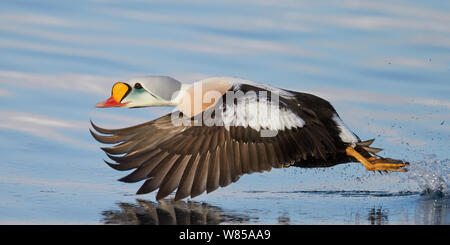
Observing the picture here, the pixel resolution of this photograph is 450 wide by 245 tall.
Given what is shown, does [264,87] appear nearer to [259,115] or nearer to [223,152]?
[259,115]

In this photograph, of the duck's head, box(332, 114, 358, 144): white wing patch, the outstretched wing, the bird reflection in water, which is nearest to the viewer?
the bird reflection in water

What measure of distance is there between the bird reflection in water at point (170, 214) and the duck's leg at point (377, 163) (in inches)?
50.1

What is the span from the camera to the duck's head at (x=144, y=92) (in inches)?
302

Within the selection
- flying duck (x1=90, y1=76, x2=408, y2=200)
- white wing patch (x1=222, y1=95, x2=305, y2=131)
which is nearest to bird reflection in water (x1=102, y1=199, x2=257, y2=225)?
flying duck (x1=90, y1=76, x2=408, y2=200)

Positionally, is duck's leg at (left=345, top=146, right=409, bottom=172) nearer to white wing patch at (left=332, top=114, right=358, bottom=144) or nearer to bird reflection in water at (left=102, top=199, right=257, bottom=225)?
white wing patch at (left=332, top=114, right=358, bottom=144)

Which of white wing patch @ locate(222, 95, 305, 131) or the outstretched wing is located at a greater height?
white wing patch @ locate(222, 95, 305, 131)

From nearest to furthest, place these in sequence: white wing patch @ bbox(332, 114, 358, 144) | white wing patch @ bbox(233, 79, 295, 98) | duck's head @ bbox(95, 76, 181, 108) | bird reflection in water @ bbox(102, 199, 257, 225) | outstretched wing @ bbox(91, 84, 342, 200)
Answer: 1. bird reflection in water @ bbox(102, 199, 257, 225)
2. outstretched wing @ bbox(91, 84, 342, 200)
3. white wing patch @ bbox(233, 79, 295, 98)
4. white wing patch @ bbox(332, 114, 358, 144)
5. duck's head @ bbox(95, 76, 181, 108)

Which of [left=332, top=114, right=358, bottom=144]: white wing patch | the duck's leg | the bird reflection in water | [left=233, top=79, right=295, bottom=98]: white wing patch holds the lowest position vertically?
the bird reflection in water

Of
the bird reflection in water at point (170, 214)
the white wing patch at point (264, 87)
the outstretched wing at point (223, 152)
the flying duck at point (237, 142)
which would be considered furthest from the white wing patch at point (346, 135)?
the bird reflection in water at point (170, 214)

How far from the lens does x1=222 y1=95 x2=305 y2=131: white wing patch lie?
6.77m

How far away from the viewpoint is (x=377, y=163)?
23.9 ft

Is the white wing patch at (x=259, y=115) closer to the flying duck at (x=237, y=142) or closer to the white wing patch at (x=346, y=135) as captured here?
the flying duck at (x=237, y=142)

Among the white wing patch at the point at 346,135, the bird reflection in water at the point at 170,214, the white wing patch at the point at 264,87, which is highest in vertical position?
the white wing patch at the point at 264,87

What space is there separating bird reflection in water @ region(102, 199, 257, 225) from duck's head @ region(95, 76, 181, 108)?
1050 millimetres
